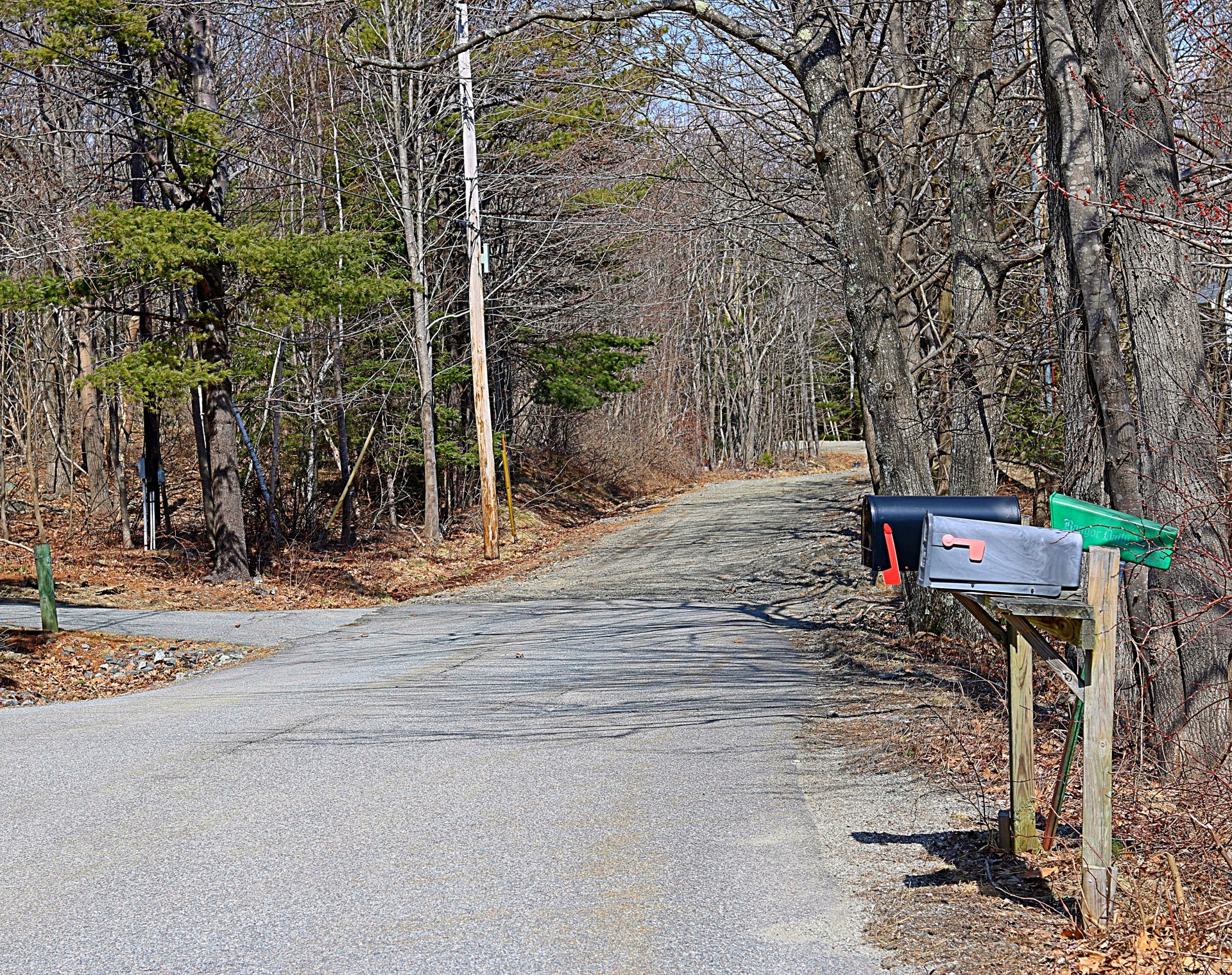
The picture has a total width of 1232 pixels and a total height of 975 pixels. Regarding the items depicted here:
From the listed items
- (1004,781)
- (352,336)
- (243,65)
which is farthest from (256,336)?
(1004,781)

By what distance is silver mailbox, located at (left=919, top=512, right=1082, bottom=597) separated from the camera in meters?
4.02

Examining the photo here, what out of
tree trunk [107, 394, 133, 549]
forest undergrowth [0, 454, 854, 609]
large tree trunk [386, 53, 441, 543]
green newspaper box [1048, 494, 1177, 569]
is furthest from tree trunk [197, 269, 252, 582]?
green newspaper box [1048, 494, 1177, 569]

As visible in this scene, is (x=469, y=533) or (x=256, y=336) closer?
(x=256, y=336)

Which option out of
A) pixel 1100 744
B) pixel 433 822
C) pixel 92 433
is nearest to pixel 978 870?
pixel 1100 744

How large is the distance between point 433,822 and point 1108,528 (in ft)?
11.9

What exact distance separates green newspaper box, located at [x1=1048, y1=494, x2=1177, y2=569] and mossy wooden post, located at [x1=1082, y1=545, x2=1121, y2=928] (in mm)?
176

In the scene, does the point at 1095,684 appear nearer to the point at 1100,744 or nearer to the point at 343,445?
the point at 1100,744

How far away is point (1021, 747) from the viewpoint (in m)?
4.84

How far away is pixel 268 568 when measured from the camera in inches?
809

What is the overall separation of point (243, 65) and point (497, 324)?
756 centimetres

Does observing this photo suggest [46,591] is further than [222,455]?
No

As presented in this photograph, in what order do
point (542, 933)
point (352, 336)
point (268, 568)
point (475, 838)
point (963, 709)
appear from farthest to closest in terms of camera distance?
point (352, 336), point (268, 568), point (963, 709), point (475, 838), point (542, 933)

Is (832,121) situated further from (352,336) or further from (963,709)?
(352,336)

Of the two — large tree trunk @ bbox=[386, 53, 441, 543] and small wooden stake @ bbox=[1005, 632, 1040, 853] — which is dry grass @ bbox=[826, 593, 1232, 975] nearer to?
small wooden stake @ bbox=[1005, 632, 1040, 853]
